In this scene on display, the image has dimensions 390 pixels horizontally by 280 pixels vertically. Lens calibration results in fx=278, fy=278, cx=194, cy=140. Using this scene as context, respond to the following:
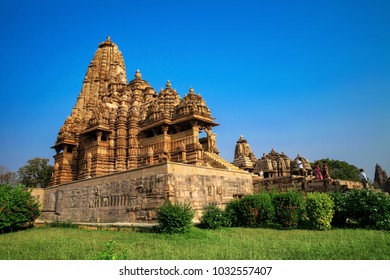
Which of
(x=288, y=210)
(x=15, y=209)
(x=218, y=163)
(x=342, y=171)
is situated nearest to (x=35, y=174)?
(x=15, y=209)

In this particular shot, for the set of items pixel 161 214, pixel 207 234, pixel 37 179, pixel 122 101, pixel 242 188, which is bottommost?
pixel 207 234

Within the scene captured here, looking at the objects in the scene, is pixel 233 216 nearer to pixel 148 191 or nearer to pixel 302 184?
pixel 148 191

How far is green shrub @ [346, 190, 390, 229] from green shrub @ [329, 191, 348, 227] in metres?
0.15

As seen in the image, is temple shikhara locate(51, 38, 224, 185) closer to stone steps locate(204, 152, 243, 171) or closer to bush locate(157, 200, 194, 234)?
stone steps locate(204, 152, 243, 171)

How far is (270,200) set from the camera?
13.4m

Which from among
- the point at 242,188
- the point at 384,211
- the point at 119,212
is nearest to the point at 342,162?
the point at 242,188

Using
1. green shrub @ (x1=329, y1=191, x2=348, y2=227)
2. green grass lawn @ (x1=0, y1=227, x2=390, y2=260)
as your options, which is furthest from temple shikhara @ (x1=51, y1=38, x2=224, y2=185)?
green shrub @ (x1=329, y1=191, x2=348, y2=227)

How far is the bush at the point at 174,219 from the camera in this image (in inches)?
438

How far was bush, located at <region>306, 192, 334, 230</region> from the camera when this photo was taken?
38.1 feet

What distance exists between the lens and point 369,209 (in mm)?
11383

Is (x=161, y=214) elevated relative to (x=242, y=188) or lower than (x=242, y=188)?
lower

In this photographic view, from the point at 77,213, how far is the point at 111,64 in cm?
2431

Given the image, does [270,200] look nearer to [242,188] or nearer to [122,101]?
[242,188]

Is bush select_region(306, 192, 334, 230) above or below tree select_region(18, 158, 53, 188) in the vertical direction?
below
